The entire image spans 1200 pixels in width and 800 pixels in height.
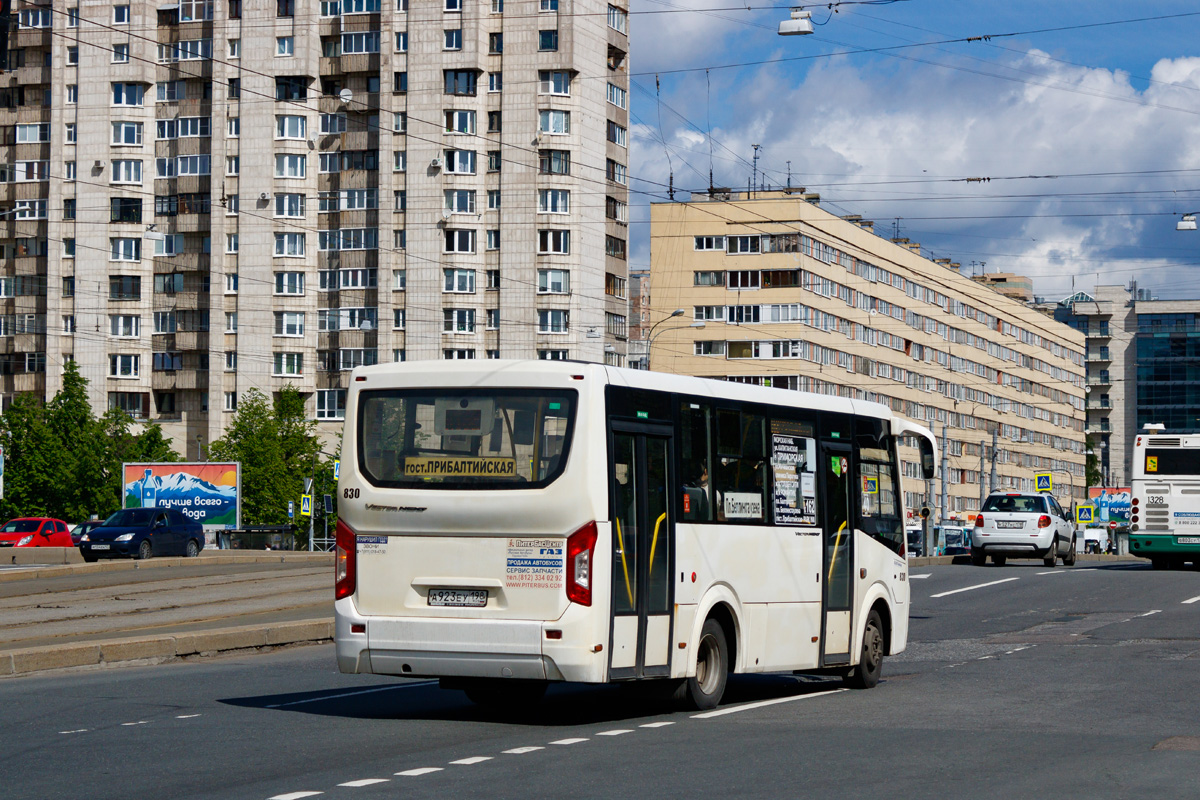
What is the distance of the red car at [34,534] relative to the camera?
54.3 m

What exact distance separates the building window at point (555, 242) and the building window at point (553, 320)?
294 cm

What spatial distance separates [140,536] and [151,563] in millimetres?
6980

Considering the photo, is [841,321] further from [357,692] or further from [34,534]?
[357,692]

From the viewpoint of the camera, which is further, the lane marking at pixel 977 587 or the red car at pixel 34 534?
the red car at pixel 34 534

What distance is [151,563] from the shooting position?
126ft

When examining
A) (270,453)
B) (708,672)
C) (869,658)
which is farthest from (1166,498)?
(270,453)

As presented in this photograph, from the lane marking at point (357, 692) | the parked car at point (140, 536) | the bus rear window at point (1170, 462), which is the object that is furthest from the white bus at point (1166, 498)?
the lane marking at point (357, 692)

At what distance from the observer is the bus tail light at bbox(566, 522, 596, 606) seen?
37.3 ft

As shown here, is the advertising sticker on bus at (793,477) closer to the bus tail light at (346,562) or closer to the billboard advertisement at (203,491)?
the bus tail light at (346,562)

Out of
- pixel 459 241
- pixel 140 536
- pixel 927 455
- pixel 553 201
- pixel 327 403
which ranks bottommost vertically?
pixel 140 536

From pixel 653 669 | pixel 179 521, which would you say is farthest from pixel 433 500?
pixel 179 521

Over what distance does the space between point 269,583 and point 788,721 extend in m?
20.5

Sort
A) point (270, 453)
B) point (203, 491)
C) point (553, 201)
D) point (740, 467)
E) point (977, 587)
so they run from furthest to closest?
point (553, 201)
point (270, 453)
point (203, 491)
point (977, 587)
point (740, 467)

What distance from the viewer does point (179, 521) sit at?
154 feet
